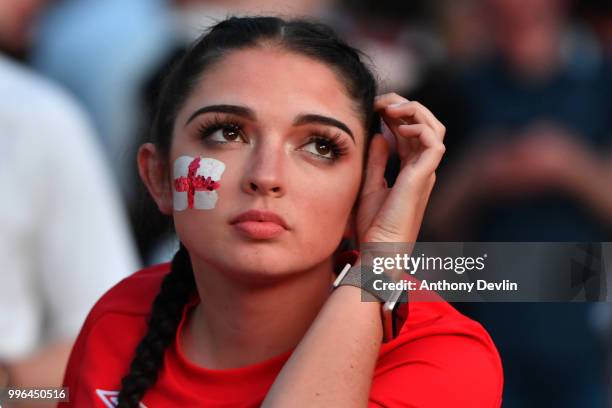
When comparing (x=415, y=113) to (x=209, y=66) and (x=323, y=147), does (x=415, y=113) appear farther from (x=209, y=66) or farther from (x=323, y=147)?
(x=209, y=66)

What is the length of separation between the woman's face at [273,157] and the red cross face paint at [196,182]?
0.01 metres

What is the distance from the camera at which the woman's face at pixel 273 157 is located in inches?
104

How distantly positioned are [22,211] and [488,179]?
85.9 inches

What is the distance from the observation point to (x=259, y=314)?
2.79m

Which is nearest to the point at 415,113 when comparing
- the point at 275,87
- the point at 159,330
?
the point at 275,87

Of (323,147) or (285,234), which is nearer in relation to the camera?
(285,234)

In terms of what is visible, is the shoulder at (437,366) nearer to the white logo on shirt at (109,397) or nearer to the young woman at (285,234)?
the young woman at (285,234)

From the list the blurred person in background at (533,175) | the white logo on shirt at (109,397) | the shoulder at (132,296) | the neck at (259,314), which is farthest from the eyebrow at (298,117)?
the blurred person in background at (533,175)

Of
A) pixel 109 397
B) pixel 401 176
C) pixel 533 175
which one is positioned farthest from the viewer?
pixel 533 175

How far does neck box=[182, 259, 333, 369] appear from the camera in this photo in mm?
2777

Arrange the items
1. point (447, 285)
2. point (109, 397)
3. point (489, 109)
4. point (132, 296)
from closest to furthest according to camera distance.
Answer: point (109, 397), point (447, 285), point (132, 296), point (489, 109)

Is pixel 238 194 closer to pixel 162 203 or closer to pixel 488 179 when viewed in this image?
pixel 162 203

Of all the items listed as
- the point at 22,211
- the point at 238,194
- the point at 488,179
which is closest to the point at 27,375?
the point at 22,211

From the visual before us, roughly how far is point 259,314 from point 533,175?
269 centimetres
